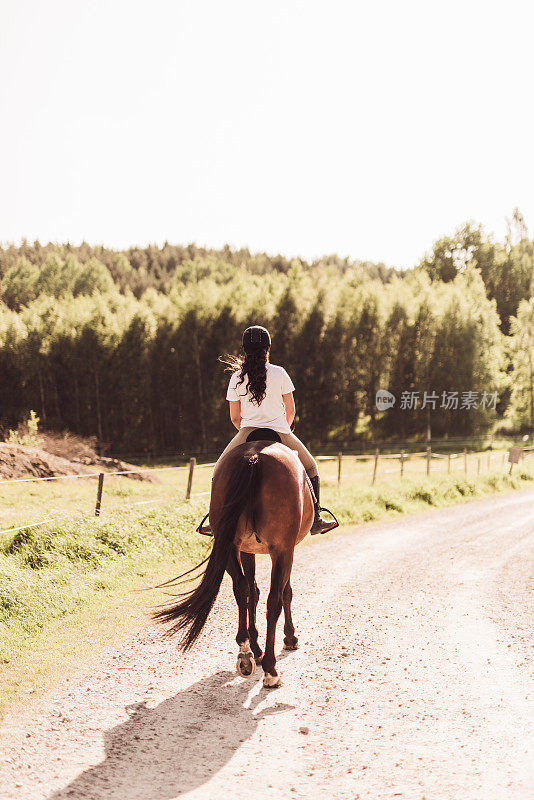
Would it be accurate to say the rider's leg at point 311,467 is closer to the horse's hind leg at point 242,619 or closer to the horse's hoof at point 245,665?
the horse's hind leg at point 242,619

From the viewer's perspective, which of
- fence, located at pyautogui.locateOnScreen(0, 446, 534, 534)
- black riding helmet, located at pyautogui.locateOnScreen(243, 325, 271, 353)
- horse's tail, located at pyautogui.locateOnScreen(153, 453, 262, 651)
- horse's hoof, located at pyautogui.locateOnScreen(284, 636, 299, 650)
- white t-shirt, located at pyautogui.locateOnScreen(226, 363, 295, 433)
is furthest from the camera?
fence, located at pyautogui.locateOnScreen(0, 446, 534, 534)

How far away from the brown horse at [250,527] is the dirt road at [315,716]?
486mm

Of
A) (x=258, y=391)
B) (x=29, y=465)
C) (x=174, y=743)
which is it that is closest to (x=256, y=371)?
(x=258, y=391)

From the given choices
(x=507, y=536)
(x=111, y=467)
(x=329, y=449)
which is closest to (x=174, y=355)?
(x=329, y=449)

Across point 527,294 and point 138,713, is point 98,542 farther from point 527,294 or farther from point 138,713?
point 527,294

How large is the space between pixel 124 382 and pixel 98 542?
1524 inches

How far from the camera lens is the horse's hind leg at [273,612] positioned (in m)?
5.46

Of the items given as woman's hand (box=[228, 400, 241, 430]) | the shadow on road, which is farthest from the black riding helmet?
the shadow on road

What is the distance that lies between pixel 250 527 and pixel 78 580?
164 inches

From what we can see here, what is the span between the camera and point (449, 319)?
164ft

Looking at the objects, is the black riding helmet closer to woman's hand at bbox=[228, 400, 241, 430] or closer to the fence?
woman's hand at bbox=[228, 400, 241, 430]

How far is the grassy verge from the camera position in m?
6.36

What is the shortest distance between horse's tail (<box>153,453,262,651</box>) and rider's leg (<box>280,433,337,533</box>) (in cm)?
73

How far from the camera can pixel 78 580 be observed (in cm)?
872
